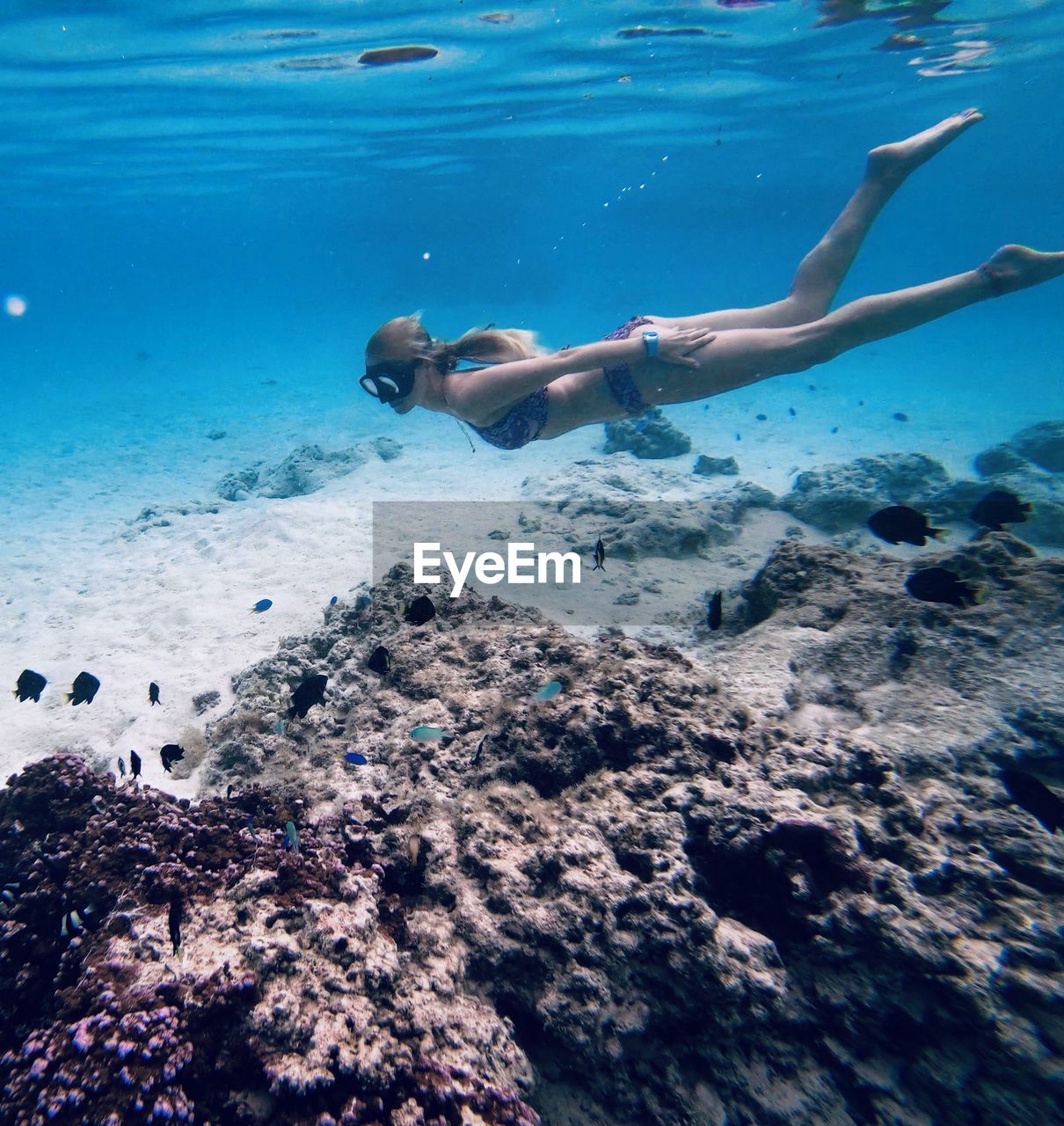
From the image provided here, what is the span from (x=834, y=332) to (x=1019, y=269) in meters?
1.79

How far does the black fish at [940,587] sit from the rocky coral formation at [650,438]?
12806 millimetres

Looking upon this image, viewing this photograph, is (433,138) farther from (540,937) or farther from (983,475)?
(540,937)

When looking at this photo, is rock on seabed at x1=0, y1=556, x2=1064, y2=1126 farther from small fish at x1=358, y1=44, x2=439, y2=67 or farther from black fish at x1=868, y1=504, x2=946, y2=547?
small fish at x1=358, y1=44, x2=439, y2=67

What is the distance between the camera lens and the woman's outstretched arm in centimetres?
584

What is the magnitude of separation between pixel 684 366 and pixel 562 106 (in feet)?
92.1

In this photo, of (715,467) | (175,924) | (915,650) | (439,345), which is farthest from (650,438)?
(175,924)

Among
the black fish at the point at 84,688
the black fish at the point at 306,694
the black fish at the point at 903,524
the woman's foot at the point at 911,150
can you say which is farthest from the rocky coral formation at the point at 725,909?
the woman's foot at the point at 911,150

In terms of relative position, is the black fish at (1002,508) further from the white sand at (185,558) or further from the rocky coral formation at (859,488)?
the rocky coral formation at (859,488)

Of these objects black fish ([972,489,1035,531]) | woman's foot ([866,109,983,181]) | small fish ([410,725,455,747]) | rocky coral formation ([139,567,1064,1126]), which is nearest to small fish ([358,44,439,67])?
woman's foot ([866,109,983,181])

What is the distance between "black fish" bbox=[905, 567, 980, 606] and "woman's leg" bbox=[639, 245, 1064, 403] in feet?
10.8

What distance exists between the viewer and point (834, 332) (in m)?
6.47

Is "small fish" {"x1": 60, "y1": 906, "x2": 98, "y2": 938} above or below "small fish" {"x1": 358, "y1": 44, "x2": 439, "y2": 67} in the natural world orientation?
below

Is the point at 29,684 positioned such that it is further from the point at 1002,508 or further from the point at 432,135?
the point at 432,135

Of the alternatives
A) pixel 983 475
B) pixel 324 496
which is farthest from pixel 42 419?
pixel 983 475
